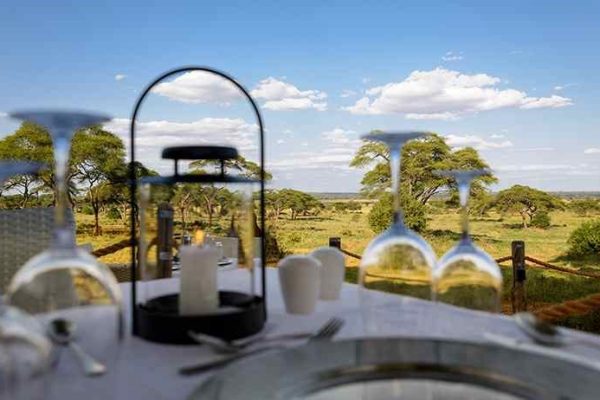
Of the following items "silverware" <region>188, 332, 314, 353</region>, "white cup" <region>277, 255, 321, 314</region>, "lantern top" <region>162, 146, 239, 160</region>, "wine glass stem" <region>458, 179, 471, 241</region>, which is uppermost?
"lantern top" <region>162, 146, 239, 160</region>

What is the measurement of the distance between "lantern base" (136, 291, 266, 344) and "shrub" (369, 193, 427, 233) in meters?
10.8

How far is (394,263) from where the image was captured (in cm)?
110

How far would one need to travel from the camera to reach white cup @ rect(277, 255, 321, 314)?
1187mm

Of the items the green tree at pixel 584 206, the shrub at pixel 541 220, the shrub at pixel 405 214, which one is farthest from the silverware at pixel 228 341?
the green tree at pixel 584 206

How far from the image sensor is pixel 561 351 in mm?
903

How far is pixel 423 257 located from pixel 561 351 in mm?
279

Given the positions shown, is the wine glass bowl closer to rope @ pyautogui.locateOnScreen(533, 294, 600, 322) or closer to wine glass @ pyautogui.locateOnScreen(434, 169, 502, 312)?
wine glass @ pyautogui.locateOnScreen(434, 169, 502, 312)

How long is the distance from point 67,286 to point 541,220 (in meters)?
14.8

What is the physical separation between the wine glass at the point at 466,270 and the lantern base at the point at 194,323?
0.33m

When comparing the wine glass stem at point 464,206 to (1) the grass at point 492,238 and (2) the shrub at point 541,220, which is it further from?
(2) the shrub at point 541,220

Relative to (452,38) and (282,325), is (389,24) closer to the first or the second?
(452,38)

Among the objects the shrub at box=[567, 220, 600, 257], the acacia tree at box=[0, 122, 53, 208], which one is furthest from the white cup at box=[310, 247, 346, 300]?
the acacia tree at box=[0, 122, 53, 208]

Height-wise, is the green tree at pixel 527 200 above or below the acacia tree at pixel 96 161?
below

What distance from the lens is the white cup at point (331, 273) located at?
1.34m
